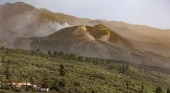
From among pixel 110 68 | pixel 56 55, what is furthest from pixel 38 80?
pixel 56 55

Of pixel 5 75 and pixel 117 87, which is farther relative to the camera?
pixel 117 87

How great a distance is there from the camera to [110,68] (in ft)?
383

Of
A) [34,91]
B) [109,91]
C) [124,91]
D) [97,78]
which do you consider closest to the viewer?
[34,91]

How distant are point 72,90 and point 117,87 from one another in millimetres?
20887

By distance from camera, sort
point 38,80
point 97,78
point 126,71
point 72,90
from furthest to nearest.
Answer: point 126,71
point 97,78
point 38,80
point 72,90

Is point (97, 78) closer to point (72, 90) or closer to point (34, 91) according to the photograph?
point (72, 90)

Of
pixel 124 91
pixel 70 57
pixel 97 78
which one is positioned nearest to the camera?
pixel 124 91

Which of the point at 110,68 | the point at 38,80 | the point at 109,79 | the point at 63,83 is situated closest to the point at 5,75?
the point at 38,80

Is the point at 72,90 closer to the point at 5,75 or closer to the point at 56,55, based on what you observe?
the point at 5,75

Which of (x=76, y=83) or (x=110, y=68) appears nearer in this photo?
(x=76, y=83)

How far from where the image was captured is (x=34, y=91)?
4688 centimetres

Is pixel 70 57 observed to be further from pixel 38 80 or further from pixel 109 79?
pixel 38 80

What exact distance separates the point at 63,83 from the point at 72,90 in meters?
2.45

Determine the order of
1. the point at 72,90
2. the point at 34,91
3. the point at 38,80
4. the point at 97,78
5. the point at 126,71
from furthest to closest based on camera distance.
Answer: the point at 126,71, the point at 97,78, the point at 38,80, the point at 72,90, the point at 34,91
